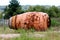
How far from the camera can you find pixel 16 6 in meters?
14.2

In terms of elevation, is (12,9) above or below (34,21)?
above

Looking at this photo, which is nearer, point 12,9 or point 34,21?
point 34,21

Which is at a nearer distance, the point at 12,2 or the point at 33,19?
the point at 33,19

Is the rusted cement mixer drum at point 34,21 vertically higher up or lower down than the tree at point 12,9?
lower down

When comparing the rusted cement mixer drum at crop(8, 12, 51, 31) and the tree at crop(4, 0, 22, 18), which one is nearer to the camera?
the rusted cement mixer drum at crop(8, 12, 51, 31)

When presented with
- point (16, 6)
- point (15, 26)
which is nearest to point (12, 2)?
point (16, 6)

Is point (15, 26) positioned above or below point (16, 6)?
below

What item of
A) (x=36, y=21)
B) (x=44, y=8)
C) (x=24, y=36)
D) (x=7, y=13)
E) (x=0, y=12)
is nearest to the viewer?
(x=24, y=36)

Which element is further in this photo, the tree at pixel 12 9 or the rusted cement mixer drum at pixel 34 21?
the tree at pixel 12 9

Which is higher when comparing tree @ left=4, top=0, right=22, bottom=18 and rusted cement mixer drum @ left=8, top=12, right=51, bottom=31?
tree @ left=4, top=0, right=22, bottom=18

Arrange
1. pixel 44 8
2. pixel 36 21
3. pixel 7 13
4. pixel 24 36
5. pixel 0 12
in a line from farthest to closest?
pixel 0 12 → pixel 44 8 → pixel 7 13 → pixel 36 21 → pixel 24 36

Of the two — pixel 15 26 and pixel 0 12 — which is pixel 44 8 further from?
pixel 15 26

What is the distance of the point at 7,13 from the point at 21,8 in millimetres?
995

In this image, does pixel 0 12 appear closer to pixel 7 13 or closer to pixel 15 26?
pixel 7 13
